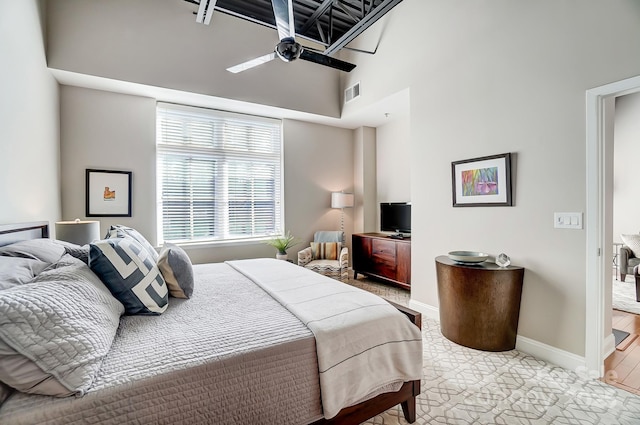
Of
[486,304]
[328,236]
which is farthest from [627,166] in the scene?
[328,236]

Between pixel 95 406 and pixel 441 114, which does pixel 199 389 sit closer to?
pixel 95 406

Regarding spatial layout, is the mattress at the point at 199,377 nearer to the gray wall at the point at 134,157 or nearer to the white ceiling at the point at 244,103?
the gray wall at the point at 134,157

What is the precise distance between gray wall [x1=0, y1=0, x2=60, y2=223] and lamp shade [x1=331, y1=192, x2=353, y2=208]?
12.1ft

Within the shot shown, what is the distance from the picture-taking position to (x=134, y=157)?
369cm

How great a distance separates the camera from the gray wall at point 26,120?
2033mm

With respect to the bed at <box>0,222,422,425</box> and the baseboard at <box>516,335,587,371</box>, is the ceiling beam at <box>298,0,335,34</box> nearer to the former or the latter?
the bed at <box>0,222,422,425</box>

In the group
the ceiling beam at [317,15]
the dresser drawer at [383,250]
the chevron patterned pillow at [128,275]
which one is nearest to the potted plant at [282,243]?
the dresser drawer at [383,250]

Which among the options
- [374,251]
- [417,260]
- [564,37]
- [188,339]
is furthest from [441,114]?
[188,339]

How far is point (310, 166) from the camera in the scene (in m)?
5.02

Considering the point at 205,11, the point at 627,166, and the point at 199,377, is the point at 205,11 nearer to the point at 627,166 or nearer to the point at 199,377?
the point at 199,377

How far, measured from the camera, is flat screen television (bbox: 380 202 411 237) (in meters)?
4.39

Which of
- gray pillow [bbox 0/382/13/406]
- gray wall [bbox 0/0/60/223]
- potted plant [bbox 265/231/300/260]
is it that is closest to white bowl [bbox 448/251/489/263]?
potted plant [bbox 265/231/300/260]

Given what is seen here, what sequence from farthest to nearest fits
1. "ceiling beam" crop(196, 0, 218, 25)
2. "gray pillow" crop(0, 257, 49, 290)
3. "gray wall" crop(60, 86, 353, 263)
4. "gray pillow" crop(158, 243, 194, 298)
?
"gray wall" crop(60, 86, 353, 263) < "ceiling beam" crop(196, 0, 218, 25) < "gray pillow" crop(158, 243, 194, 298) < "gray pillow" crop(0, 257, 49, 290)

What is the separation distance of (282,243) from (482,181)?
2860 millimetres
